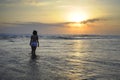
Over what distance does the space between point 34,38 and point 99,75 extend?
28.3ft

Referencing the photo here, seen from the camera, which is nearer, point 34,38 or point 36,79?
point 36,79

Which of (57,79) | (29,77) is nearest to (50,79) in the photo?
(57,79)

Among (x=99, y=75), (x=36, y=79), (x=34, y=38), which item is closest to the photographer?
(x=36, y=79)

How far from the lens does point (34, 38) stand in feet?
60.1

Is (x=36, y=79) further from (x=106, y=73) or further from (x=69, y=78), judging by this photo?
(x=106, y=73)

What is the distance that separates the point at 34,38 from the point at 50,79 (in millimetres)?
8690

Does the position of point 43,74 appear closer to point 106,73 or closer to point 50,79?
point 50,79

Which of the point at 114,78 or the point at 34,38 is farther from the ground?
the point at 34,38

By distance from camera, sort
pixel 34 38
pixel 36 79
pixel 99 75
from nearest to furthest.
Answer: pixel 36 79, pixel 99 75, pixel 34 38

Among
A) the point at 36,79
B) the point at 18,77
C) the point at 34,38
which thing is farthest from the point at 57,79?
the point at 34,38

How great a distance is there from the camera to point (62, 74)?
11.1m

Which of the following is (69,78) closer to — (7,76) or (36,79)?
(36,79)

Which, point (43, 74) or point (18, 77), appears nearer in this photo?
point (18, 77)

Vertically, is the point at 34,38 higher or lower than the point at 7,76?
higher
